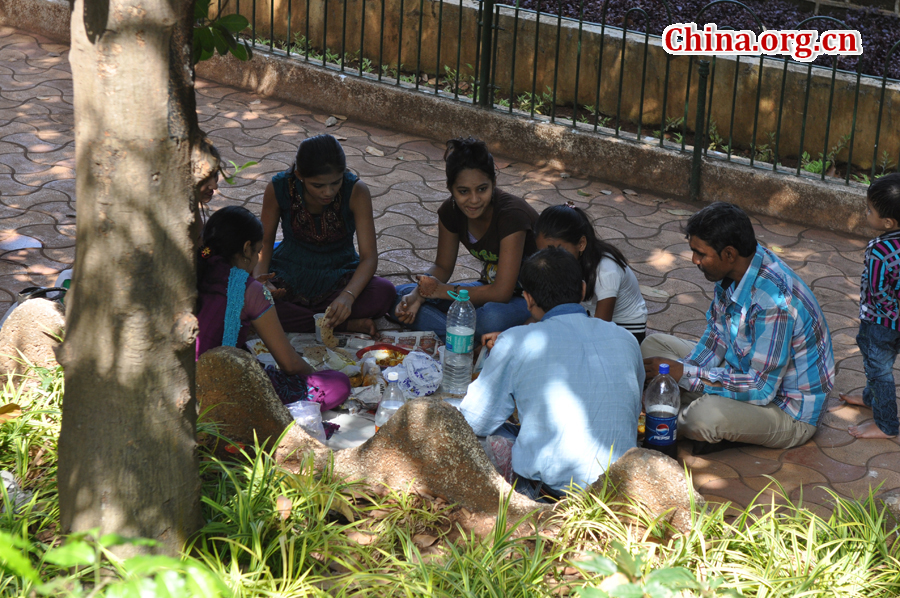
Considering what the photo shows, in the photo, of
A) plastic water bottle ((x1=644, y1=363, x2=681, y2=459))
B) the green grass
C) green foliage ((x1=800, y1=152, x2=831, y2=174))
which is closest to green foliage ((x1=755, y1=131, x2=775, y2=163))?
green foliage ((x1=800, y1=152, x2=831, y2=174))

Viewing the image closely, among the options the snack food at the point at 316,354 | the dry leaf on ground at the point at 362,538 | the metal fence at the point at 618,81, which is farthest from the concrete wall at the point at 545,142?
the dry leaf on ground at the point at 362,538

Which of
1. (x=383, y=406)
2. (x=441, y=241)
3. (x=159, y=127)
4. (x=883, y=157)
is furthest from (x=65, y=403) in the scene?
(x=883, y=157)

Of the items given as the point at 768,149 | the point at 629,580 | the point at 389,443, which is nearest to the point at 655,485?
the point at 389,443

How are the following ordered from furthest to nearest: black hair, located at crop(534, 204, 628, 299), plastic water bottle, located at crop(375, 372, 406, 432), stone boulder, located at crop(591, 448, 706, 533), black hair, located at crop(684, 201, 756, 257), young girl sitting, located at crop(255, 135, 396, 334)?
1. young girl sitting, located at crop(255, 135, 396, 334)
2. black hair, located at crop(534, 204, 628, 299)
3. plastic water bottle, located at crop(375, 372, 406, 432)
4. black hair, located at crop(684, 201, 756, 257)
5. stone boulder, located at crop(591, 448, 706, 533)

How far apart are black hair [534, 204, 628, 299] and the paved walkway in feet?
2.83

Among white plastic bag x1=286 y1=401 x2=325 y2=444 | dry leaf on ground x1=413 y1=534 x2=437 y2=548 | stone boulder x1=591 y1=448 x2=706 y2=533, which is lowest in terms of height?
dry leaf on ground x1=413 y1=534 x2=437 y2=548

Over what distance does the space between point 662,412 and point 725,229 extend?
2.49 ft

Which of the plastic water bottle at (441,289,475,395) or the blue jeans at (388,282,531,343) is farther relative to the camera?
the blue jeans at (388,282,531,343)

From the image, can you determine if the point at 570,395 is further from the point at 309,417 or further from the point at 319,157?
the point at 319,157

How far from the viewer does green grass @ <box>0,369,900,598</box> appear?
93.0 inches

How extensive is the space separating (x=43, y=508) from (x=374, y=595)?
1.02 meters

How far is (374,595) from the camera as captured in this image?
7.73ft

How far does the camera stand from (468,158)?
418 centimetres

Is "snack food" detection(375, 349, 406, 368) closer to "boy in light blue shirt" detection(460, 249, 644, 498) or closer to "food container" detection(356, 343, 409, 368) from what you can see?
"food container" detection(356, 343, 409, 368)
